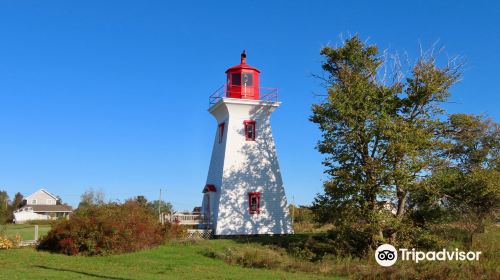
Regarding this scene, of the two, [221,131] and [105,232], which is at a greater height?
[221,131]

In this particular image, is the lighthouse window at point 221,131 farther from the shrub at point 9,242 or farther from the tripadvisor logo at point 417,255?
the tripadvisor logo at point 417,255

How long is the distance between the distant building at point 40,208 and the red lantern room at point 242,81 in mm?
55969

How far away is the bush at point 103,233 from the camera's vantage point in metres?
21.9

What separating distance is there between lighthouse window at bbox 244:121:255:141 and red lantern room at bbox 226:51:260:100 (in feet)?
5.04

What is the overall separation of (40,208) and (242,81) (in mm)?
63491

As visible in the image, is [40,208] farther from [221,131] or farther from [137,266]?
[137,266]

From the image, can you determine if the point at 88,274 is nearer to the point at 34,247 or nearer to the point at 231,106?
the point at 34,247

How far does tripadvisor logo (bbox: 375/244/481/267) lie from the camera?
18000mm

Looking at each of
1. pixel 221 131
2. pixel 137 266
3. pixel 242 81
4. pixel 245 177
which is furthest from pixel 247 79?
pixel 137 266

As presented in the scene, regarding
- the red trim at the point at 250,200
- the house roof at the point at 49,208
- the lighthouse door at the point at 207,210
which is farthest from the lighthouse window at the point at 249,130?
the house roof at the point at 49,208

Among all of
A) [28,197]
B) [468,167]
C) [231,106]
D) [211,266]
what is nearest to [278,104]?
[231,106]

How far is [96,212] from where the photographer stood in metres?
23.9

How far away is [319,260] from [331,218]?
9.22 ft

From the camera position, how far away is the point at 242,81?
28.3 meters
